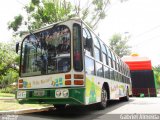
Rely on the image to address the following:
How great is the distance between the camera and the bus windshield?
21.2 ft

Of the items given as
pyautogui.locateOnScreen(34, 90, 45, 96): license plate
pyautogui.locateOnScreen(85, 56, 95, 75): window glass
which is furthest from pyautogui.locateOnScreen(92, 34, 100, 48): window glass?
pyautogui.locateOnScreen(34, 90, 45, 96): license plate

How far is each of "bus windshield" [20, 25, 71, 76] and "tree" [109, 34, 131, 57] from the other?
1739 inches

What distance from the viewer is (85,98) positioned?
605 centimetres

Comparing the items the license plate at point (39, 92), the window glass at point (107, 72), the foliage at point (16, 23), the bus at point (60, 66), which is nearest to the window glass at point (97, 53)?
the bus at point (60, 66)

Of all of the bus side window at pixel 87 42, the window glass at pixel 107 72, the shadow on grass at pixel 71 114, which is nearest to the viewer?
the shadow on grass at pixel 71 114

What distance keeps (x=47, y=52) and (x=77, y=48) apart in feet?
3.46

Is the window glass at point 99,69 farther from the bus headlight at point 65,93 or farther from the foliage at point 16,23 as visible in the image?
the foliage at point 16,23

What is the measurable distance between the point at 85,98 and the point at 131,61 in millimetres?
16154

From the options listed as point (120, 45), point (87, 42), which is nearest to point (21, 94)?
point (87, 42)

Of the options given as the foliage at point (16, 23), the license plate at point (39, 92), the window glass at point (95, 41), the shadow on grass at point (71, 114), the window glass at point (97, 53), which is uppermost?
the foliage at point (16, 23)

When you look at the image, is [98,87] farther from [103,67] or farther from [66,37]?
[66,37]

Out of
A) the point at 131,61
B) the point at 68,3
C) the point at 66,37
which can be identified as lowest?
the point at 66,37

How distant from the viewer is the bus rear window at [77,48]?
20.4ft

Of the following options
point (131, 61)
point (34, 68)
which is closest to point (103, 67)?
point (34, 68)
